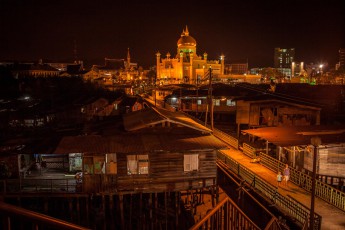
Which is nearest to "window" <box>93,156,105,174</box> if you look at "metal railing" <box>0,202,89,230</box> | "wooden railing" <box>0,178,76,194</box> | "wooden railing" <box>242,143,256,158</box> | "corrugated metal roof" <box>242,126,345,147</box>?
"wooden railing" <box>0,178,76,194</box>

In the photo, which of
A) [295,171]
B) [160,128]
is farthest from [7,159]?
[295,171]

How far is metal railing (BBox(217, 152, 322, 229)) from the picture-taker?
1418 centimetres

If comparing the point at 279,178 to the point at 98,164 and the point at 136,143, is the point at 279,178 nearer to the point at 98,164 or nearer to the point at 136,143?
the point at 136,143

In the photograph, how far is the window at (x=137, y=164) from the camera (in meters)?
18.1

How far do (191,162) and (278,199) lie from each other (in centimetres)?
545

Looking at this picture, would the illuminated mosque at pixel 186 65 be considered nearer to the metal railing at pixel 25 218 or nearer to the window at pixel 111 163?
the window at pixel 111 163

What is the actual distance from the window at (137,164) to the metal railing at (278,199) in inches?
277

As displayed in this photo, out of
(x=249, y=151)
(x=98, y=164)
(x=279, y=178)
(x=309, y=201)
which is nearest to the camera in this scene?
(x=309, y=201)

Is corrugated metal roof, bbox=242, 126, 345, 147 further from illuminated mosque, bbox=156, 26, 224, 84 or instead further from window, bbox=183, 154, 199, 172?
illuminated mosque, bbox=156, 26, 224, 84

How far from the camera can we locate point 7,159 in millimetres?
25750

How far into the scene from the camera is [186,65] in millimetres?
107875

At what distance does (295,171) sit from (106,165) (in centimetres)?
1209

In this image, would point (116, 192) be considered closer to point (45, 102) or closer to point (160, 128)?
point (160, 128)

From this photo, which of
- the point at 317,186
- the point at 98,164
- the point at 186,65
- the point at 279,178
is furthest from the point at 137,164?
the point at 186,65
